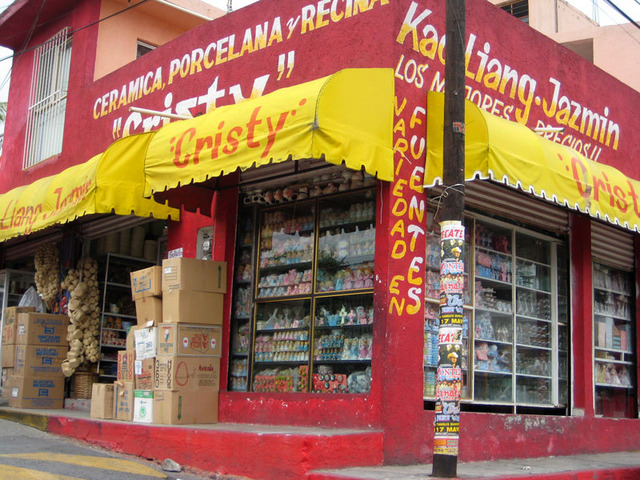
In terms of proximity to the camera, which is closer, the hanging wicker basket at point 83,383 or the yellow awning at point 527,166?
the yellow awning at point 527,166

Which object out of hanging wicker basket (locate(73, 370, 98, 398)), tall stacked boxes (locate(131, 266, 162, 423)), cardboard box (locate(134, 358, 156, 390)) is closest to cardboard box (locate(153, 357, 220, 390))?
cardboard box (locate(134, 358, 156, 390))

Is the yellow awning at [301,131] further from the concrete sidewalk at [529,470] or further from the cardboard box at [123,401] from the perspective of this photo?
the concrete sidewalk at [529,470]

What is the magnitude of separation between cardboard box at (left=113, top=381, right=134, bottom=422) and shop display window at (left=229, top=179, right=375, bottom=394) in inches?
49.5

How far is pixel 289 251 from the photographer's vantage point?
32.1ft

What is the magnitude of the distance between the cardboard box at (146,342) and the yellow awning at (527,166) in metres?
3.80

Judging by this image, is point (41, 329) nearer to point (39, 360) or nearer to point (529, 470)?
point (39, 360)

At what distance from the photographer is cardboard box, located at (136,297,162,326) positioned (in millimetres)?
9742

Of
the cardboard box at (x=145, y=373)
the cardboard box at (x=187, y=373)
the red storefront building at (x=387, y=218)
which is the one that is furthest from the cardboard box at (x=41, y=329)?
the cardboard box at (x=187, y=373)

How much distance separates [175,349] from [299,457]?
2599 millimetres

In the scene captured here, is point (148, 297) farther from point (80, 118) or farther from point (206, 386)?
point (80, 118)

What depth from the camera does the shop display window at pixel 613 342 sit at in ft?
39.0

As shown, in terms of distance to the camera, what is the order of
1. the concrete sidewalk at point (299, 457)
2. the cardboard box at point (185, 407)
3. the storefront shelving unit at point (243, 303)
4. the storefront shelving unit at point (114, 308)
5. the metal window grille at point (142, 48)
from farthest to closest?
the metal window grille at point (142, 48) < the storefront shelving unit at point (114, 308) < the storefront shelving unit at point (243, 303) < the cardboard box at point (185, 407) < the concrete sidewalk at point (299, 457)

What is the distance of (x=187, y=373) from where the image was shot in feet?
30.6

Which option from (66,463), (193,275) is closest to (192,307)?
(193,275)
